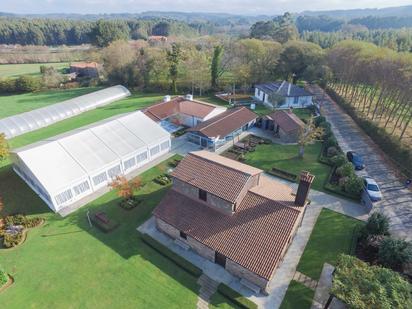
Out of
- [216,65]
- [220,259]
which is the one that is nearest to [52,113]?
[216,65]

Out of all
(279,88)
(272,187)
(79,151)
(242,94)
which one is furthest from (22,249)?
(242,94)

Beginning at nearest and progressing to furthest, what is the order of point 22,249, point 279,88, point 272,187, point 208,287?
point 208,287
point 22,249
point 272,187
point 279,88

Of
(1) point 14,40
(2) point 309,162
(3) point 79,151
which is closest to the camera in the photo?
(3) point 79,151

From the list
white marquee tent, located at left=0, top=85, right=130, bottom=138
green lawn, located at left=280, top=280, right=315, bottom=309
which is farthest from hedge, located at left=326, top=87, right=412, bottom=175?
white marquee tent, located at left=0, top=85, right=130, bottom=138

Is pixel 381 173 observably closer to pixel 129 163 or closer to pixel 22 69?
pixel 129 163

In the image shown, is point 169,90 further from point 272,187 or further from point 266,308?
point 266,308

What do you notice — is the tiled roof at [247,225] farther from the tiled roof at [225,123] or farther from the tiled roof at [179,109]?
the tiled roof at [179,109]

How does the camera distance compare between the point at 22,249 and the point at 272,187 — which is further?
the point at 272,187

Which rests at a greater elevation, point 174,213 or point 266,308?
point 174,213
